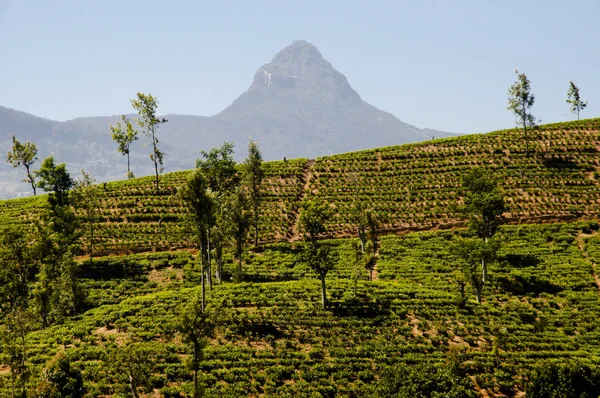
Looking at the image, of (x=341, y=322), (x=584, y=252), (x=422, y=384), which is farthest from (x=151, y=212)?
(x=584, y=252)

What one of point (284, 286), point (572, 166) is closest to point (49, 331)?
point (284, 286)

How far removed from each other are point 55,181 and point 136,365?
4821cm

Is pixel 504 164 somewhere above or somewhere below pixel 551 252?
above

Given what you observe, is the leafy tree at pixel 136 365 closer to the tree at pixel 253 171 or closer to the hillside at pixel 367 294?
the hillside at pixel 367 294

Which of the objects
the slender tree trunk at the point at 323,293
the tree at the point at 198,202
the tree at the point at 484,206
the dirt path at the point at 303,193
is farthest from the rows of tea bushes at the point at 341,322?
the dirt path at the point at 303,193

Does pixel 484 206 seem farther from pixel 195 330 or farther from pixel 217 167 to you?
pixel 195 330

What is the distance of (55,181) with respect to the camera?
6975 centimetres

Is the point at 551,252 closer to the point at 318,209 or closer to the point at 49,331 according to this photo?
the point at 318,209

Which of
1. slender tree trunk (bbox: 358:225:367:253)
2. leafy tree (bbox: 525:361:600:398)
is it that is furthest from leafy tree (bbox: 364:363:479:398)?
slender tree trunk (bbox: 358:225:367:253)

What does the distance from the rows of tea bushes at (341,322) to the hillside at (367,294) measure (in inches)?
6.6

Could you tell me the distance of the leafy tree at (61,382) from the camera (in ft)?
107

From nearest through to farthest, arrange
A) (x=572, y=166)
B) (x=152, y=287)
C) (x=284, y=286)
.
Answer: (x=284, y=286), (x=152, y=287), (x=572, y=166)

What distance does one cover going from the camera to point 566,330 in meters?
A: 47.4

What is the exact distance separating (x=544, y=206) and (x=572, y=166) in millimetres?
19277
